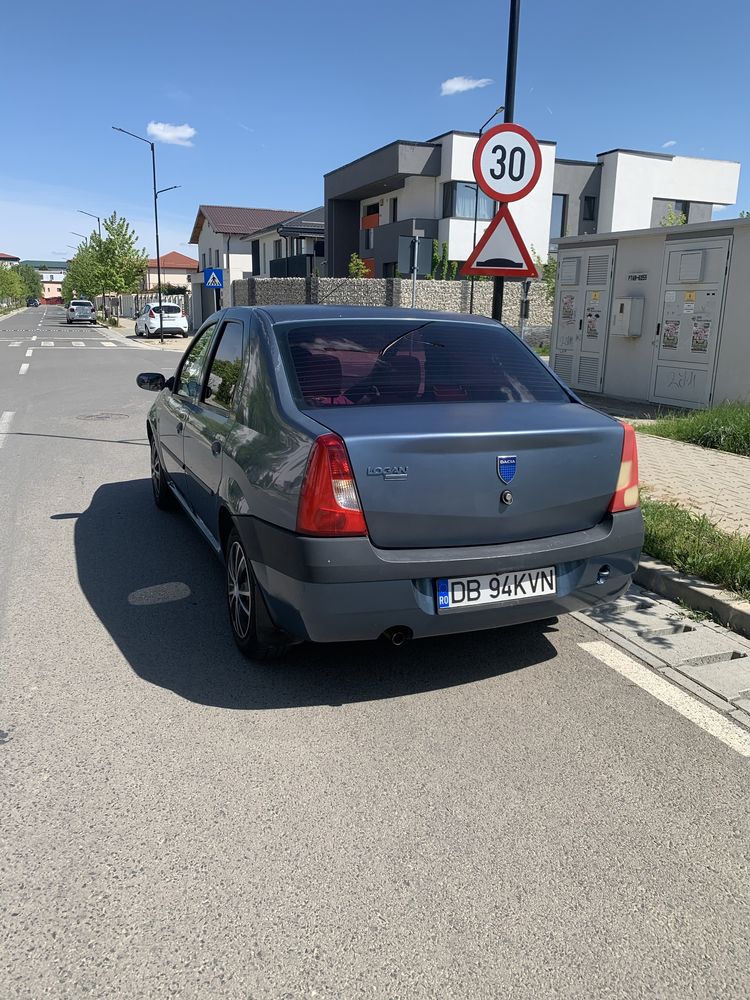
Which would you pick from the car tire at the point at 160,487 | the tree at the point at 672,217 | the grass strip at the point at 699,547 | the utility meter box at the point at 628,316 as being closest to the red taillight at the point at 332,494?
the grass strip at the point at 699,547

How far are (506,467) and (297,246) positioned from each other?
1954 inches

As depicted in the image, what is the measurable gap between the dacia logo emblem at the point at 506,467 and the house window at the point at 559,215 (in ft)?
129

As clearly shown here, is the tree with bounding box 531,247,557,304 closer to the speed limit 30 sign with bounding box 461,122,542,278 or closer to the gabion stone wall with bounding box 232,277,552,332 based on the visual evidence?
the gabion stone wall with bounding box 232,277,552,332

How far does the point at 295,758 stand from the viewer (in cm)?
325

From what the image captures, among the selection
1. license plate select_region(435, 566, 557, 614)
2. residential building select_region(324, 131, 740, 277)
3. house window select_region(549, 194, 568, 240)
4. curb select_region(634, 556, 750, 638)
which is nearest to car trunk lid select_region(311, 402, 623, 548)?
license plate select_region(435, 566, 557, 614)

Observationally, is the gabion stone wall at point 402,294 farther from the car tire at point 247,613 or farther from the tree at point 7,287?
the tree at point 7,287

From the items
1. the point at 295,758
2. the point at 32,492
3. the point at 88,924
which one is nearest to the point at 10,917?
the point at 88,924

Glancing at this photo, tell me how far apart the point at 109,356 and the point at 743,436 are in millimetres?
22640

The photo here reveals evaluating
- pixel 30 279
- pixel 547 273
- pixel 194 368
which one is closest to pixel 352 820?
pixel 194 368

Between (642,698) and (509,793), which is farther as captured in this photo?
(642,698)

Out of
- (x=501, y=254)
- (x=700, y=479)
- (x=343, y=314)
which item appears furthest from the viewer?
(x=700, y=479)

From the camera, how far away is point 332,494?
3.32 metres

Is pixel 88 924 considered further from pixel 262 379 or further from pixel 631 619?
pixel 631 619

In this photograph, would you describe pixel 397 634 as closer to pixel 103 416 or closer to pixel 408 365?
pixel 408 365
